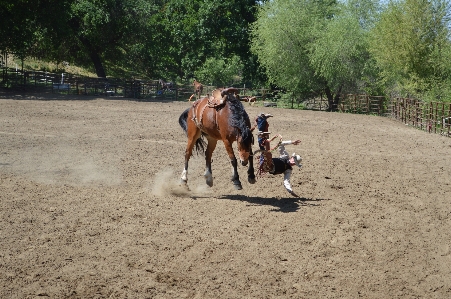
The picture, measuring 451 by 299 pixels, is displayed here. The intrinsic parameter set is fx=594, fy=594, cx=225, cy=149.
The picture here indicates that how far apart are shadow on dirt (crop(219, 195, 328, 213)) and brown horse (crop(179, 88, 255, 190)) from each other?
0.32 m

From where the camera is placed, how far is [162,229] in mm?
8016

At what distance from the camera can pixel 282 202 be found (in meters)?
9.88

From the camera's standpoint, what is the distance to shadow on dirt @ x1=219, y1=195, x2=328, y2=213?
941cm

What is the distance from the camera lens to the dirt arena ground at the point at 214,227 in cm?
617

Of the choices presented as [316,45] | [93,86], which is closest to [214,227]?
[316,45]

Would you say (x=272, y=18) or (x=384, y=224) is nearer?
(x=384, y=224)

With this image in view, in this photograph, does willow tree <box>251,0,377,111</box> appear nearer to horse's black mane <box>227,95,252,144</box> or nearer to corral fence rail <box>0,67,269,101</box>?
corral fence rail <box>0,67,269,101</box>

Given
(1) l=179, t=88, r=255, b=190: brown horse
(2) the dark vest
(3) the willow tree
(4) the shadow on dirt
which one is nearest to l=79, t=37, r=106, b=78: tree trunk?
(3) the willow tree

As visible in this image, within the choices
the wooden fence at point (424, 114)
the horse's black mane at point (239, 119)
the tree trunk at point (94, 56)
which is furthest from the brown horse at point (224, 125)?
the tree trunk at point (94, 56)

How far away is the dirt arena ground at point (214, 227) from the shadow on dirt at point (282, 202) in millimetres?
32

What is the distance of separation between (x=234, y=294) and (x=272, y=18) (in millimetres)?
39454

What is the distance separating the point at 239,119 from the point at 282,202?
156cm

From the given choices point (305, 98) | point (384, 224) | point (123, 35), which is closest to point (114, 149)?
point (384, 224)

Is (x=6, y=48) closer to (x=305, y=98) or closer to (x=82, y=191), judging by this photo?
(x=305, y=98)
